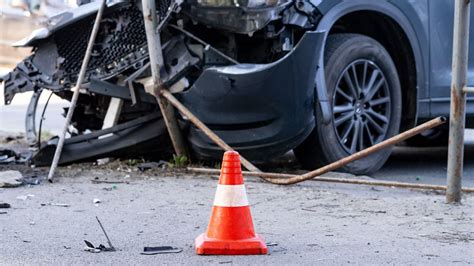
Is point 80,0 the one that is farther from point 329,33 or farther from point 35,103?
point 329,33

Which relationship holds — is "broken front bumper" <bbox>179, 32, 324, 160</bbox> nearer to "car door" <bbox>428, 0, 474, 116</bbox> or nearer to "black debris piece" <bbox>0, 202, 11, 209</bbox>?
"car door" <bbox>428, 0, 474, 116</bbox>

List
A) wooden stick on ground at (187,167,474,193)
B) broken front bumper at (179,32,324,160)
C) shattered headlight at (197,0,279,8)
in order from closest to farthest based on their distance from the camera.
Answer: wooden stick on ground at (187,167,474,193) < broken front bumper at (179,32,324,160) < shattered headlight at (197,0,279,8)

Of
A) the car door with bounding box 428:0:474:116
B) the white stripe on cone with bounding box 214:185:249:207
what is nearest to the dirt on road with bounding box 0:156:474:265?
the white stripe on cone with bounding box 214:185:249:207

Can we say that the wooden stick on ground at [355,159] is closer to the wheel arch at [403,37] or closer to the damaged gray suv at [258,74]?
the damaged gray suv at [258,74]

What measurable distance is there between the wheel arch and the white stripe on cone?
2.82 m

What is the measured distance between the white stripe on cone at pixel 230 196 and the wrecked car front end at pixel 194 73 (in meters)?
2.12

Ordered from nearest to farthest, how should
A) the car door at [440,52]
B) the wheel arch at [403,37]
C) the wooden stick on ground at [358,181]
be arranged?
the wooden stick on ground at [358,181], the wheel arch at [403,37], the car door at [440,52]

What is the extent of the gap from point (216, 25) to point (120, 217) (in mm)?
1925

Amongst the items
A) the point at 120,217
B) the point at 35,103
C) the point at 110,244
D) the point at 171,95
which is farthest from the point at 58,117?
the point at 110,244

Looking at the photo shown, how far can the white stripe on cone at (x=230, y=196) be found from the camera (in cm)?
458

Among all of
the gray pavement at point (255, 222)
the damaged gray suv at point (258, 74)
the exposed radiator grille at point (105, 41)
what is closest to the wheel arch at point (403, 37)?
the damaged gray suv at point (258, 74)

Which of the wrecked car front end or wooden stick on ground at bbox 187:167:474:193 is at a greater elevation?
the wrecked car front end

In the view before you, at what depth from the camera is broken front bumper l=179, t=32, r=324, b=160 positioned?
662cm

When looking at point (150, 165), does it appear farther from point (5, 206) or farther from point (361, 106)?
point (5, 206)
